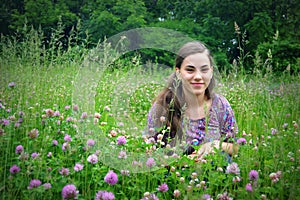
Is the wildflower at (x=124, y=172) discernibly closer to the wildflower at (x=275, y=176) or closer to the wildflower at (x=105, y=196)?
the wildflower at (x=105, y=196)

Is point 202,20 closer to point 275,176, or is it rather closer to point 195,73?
point 195,73

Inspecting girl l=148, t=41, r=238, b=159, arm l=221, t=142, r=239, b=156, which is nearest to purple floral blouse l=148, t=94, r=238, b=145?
girl l=148, t=41, r=238, b=159

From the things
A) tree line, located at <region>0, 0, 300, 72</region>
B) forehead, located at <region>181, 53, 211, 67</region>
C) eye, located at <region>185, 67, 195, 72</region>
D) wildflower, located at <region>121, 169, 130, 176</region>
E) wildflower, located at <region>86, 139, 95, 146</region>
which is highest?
tree line, located at <region>0, 0, 300, 72</region>

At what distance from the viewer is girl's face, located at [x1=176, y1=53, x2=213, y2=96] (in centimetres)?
209

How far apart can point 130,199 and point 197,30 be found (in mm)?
8946

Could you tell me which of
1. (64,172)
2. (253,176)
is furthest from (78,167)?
(253,176)

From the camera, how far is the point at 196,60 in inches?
A: 84.5

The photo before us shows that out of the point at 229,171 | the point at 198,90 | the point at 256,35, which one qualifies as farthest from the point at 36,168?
the point at 256,35

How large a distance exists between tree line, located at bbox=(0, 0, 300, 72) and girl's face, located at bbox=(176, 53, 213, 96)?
6732mm

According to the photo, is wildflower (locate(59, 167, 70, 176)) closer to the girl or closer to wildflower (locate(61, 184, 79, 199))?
wildflower (locate(61, 184, 79, 199))

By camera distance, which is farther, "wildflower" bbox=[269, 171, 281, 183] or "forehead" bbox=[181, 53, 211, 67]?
"forehead" bbox=[181, 53, 211, 67]

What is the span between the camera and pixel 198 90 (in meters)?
2.12

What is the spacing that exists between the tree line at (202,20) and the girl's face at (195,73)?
673 cm

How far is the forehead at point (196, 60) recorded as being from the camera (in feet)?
7.02
